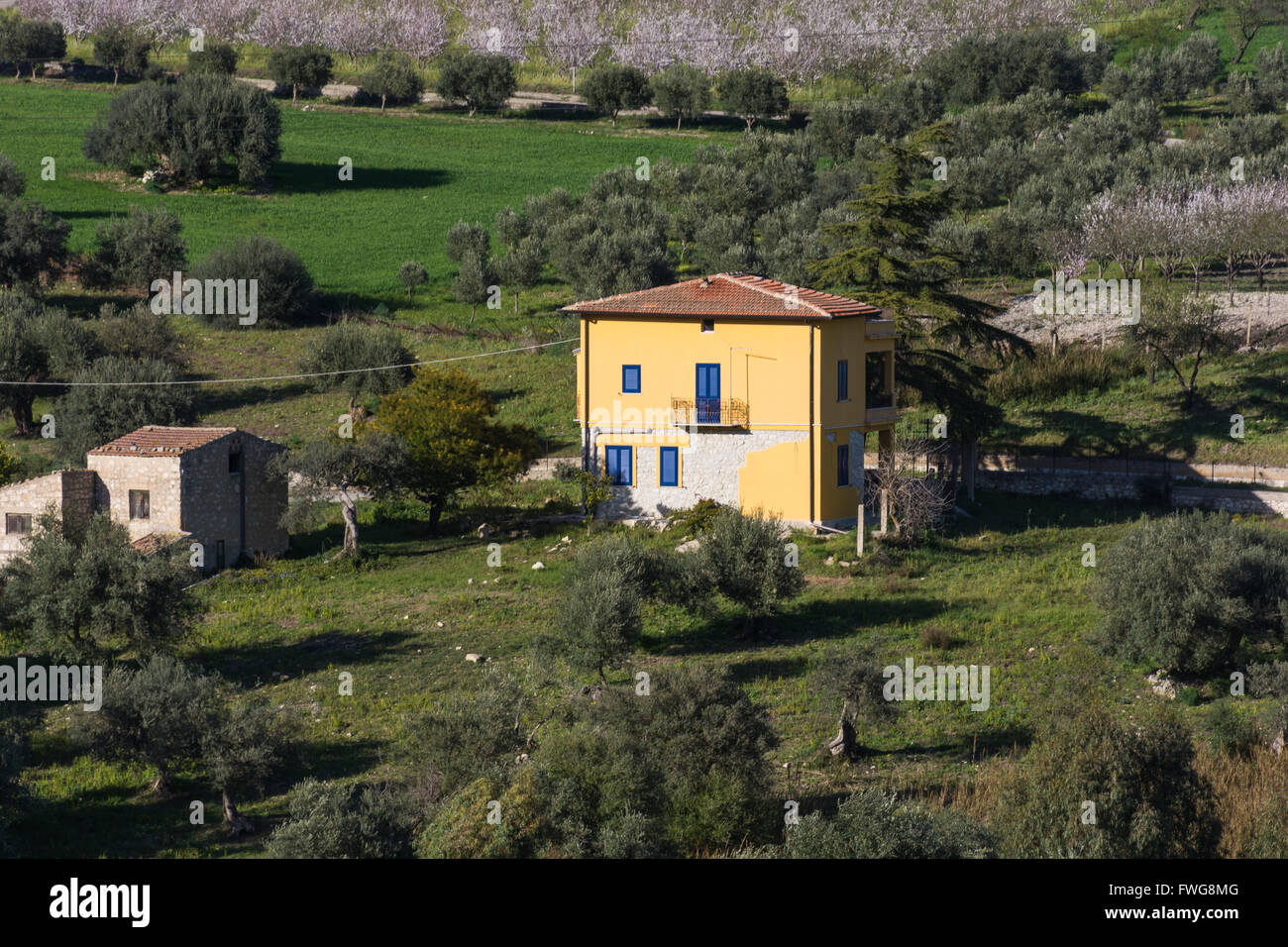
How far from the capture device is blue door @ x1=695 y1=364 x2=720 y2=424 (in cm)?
3847

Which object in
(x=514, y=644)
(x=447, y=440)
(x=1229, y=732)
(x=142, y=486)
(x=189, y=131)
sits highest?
(x=189, y=131)

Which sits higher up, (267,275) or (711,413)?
(267,275)

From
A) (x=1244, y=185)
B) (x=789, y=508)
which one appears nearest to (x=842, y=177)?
(x=1244, y=185)

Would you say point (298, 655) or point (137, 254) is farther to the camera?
point (137, 254)

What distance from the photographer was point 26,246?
202ft

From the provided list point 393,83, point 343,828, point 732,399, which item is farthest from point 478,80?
point 343,828

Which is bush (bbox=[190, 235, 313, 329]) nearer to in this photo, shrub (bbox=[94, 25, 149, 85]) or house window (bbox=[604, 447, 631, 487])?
house window (bbox=[604, 447, 631, 487])

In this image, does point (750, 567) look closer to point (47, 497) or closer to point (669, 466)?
point (669, 466)

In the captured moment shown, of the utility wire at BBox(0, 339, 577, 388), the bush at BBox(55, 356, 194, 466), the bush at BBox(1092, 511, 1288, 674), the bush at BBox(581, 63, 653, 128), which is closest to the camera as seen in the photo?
the bush at BBox(1092, 511, 1288, 674)

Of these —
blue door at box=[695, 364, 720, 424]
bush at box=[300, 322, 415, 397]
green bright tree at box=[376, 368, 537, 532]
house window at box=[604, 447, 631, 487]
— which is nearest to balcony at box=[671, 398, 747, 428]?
blue door at box=[695, 364, 720, 424]

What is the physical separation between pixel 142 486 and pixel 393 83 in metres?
70.9

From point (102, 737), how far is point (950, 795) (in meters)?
12.8

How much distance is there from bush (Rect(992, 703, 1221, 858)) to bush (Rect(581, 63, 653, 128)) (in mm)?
83169

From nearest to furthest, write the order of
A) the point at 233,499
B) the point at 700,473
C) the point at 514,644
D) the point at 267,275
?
1. the point at 514,644
2. the point at 233,499
3. the point at 700,473
4. the point at 267,275
